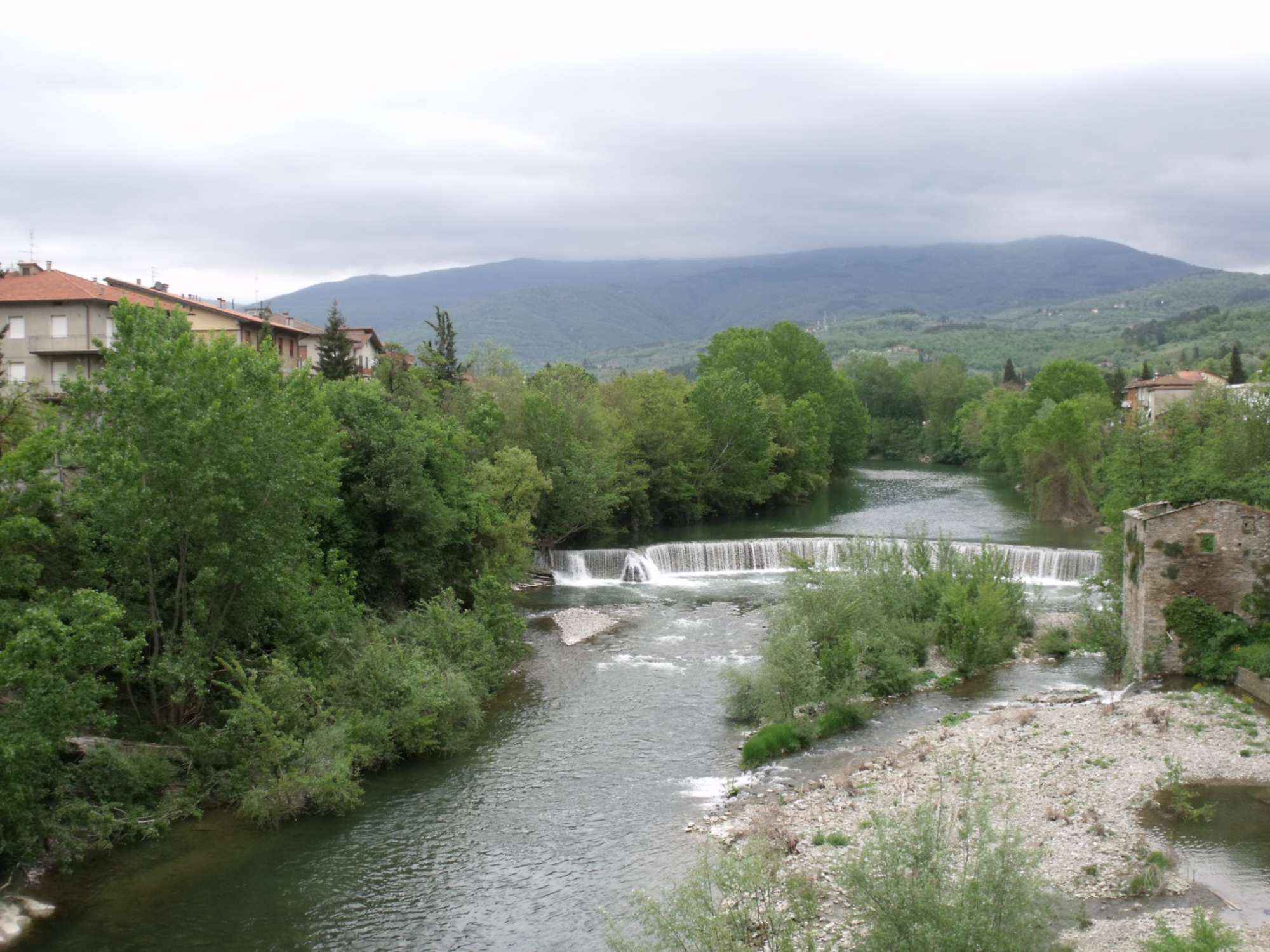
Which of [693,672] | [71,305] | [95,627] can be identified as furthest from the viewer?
[71,305]

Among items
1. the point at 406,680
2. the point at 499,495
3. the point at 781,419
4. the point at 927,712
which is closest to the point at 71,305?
the point at 499,495

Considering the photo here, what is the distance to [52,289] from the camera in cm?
3859

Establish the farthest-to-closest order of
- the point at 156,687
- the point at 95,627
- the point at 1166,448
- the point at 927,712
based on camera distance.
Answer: the point at 1166,448
the point at 927,712
the point at 156,687
the point at 95,627

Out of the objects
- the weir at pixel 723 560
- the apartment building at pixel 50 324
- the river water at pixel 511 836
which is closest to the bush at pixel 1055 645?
the river water at pixel 511 836

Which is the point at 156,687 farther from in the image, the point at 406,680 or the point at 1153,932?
the point at 1153,932

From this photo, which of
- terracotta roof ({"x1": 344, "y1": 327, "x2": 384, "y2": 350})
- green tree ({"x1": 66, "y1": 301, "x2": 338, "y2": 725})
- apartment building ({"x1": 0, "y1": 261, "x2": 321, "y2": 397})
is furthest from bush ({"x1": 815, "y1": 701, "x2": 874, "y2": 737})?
terracotta roof ({"x1": 344, "y1": 327, "x2": 384, "y2": 350})

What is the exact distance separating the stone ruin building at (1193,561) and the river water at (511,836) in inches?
97.2

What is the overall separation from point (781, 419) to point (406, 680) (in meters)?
48.6

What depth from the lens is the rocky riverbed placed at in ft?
46.7

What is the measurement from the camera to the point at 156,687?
69.3ft

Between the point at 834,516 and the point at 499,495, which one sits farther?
the point at 834,516

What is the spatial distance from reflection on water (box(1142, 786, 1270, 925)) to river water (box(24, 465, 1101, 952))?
244 inches

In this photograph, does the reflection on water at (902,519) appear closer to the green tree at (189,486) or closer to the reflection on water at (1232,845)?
the reflection on water at (1232,845)

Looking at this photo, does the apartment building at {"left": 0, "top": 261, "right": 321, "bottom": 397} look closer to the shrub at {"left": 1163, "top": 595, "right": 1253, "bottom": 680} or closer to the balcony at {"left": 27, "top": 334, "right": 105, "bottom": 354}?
the balcony at {"left": 27, "top": 334, "right": 105, "bottom": 354}
